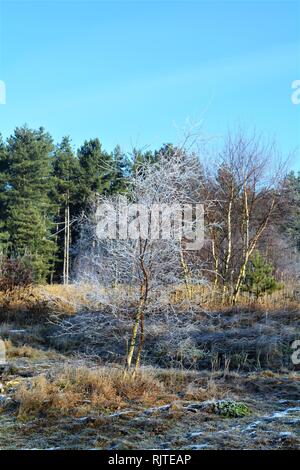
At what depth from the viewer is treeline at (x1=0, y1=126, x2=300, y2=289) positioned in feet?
42.2

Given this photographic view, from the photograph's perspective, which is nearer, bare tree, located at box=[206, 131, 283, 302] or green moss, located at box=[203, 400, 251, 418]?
green moss, located at box=[203, 400, 251, 418]

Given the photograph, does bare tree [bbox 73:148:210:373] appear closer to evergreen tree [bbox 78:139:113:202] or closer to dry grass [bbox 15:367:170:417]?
dry grass [bbox 15:367:170:417]

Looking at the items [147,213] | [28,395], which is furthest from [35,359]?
[147,213]

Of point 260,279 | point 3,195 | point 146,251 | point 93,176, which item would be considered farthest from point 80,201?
point 146,251

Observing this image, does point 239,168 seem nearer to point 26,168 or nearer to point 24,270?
point 24,270

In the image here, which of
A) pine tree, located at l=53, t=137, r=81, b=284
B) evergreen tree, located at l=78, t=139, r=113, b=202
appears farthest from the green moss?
evergreen tree, located at l=78, t=139, r=113, b=202

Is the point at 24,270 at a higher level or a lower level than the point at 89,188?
lower

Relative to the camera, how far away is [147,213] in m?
5.50

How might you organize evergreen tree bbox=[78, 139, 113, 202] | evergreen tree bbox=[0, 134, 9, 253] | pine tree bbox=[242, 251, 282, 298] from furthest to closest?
evergreen tree bbox=[78, 139, 113, 202] → evergreen tree bbox=[0, 134, 9, 253] → pine tree bbox=[242, 251, 282, 298]

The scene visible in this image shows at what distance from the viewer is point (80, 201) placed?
88.7 feet

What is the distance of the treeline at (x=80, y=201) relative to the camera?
12867 mm

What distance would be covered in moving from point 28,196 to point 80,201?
302cm

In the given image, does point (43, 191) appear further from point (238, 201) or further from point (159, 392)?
point (159, 392)
